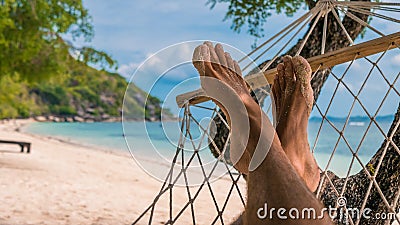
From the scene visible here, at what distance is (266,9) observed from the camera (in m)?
4.13

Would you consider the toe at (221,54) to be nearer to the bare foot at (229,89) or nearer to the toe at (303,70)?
the bare foot at (229,89)

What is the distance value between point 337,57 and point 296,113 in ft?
1.23

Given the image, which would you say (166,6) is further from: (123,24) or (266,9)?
(266,9)

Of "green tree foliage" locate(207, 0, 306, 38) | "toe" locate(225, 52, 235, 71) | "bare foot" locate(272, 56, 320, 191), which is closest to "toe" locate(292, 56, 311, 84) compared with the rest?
"bare foot" locate(272, 56, 320, 191)

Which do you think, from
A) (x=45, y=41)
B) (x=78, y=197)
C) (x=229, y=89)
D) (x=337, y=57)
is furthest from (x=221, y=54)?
(x=45, y=41)

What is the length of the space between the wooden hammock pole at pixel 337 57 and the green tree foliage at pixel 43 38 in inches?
189

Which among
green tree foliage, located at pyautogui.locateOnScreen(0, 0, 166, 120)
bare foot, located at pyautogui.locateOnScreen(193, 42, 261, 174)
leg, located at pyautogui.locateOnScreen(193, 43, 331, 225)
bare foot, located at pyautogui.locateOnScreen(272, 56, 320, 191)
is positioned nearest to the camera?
leg, located at pyautogui.locateOnScreen(193, 43, 331, 225)

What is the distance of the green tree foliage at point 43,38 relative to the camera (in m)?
6.50

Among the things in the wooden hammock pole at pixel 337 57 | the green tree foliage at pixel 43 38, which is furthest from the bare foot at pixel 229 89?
the green tree foliage at pixel 43 38

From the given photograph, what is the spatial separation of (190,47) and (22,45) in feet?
18.8

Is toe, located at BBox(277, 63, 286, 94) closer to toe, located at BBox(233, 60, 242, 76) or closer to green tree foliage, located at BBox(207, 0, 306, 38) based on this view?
toe, located at BBox(233, 60, 242, 76)

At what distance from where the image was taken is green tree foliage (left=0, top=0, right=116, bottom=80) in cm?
650

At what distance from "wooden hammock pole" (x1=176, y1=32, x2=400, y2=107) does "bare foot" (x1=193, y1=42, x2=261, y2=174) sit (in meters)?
0.13

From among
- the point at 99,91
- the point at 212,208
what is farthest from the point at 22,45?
the point at 99,91
